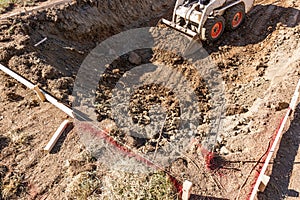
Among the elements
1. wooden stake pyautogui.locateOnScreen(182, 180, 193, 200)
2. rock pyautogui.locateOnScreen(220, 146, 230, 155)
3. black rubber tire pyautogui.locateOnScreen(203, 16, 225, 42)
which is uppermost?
black rubber tire pyautogui.locateOnScreen(203, 16, 225, 42)

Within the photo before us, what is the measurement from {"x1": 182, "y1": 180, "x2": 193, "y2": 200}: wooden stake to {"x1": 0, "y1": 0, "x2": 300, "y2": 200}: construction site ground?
12.1 inches

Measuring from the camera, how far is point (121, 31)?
30.8 ft

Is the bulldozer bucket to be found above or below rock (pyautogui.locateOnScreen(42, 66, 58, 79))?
above

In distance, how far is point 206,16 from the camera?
304 inches

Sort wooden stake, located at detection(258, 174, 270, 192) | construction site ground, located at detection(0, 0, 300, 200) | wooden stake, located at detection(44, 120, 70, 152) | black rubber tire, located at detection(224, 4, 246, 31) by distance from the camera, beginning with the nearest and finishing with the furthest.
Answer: wooden stake, located at detection(258, 174, 270, 192) < construction site ground, located at detection(0, 0, 300, 200) < wooden stake, located at detection(44, 120, 70, 152) < black rubber tire, located at detection(224, 4, 246, 31)

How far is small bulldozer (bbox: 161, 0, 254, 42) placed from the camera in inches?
307

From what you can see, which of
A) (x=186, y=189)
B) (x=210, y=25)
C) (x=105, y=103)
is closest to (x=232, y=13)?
(x=210, y=25)

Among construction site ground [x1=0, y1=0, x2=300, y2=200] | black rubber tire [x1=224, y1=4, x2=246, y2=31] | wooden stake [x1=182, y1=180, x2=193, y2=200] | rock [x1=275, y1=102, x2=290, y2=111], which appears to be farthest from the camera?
black rubber tire [x1=224, y1=4, x2=246, y2=31]

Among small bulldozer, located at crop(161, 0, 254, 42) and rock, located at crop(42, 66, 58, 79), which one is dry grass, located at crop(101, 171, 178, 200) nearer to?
rock, located at crop(42, 66, 58, 79)

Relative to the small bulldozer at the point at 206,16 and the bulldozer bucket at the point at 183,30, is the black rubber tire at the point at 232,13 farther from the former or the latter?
the bulldozer bucket at the point at 183,30

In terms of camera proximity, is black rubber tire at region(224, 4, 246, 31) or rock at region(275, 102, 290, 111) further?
black rubber tire at region(224, 4, 246, 31)

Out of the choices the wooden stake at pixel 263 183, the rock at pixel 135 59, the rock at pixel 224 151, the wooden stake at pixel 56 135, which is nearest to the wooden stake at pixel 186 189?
the wooden stake at pixel 263 183

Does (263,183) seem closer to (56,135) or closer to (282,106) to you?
(282,106)

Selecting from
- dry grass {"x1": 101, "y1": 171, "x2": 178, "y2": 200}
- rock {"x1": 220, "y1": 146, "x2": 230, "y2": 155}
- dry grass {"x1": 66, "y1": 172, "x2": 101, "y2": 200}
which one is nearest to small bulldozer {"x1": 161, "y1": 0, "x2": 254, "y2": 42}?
rock {"x1": 220, "y1": 146, "x2": 230, "y2": 155}
